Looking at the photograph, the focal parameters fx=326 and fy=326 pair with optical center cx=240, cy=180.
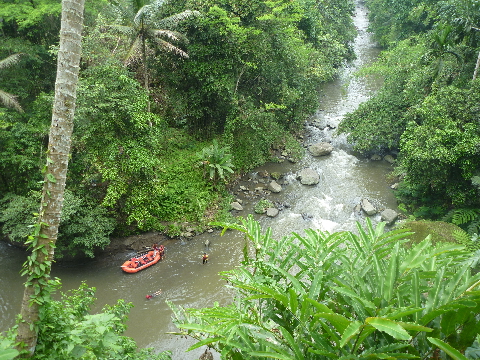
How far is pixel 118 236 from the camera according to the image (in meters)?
12.1

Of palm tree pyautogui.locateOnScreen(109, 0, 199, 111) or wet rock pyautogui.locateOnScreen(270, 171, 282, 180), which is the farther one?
wet rock pyautogui.locateOnScreen(270, 171, 282, 180)

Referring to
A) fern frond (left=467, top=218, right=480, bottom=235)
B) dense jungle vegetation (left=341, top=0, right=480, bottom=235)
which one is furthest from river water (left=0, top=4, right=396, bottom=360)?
fern frond (left=467, top=218, right=480, bottom=235)

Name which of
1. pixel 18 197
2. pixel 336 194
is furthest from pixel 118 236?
pixel 336 194

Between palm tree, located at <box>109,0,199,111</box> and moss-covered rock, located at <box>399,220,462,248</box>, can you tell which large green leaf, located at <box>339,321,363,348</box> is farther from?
palm tree, located at <box>109,0,199,111</box>

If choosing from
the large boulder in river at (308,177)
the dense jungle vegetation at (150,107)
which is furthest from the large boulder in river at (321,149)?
the large boulder in river at (308,177)

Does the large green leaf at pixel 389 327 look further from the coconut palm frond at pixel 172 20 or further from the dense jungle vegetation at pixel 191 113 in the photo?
the coconut palm frond at pixel 172 20

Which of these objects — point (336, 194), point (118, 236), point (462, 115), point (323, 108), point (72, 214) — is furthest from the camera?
point (323, 108)

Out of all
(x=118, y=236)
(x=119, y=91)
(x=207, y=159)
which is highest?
(x=119, y=91)

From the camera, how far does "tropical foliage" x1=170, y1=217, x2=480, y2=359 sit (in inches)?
89.0

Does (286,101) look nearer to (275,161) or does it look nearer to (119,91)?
(275,161)

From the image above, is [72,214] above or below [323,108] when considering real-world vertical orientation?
below

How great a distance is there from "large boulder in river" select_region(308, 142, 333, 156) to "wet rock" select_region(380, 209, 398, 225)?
505 cm

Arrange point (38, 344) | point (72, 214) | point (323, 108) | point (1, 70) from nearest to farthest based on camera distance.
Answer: point (38, 344) → point (72, 214) → point (1, 70) → point (323, 108)

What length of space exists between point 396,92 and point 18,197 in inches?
691
